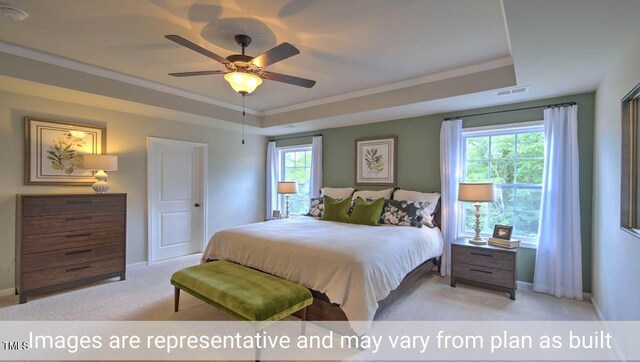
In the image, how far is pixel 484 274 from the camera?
10.9 feet

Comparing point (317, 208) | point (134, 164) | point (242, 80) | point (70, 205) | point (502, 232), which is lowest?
point (502, 232)

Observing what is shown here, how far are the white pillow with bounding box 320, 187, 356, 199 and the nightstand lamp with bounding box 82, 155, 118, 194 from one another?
10.2 ft

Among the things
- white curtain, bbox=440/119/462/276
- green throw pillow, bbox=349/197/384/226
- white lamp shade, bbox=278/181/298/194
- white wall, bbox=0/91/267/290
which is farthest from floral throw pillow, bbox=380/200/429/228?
white wall, bbox=0/91/267/290

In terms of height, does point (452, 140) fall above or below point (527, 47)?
below

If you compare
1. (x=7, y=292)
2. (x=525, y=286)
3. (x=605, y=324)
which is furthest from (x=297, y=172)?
(x=605, y=324)

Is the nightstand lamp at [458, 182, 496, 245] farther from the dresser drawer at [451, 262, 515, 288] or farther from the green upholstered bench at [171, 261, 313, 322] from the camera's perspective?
the green upholstered bench at [171, 261, 313, 322]

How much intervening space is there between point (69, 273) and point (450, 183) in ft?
16.0

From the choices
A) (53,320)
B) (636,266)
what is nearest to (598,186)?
(636,266)

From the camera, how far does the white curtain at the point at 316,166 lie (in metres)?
5.50

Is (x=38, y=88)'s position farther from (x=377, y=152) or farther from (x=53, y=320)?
(x=377, y=152)

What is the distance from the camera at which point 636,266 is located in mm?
1840

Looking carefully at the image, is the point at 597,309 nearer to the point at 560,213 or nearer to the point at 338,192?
the point at 560,213

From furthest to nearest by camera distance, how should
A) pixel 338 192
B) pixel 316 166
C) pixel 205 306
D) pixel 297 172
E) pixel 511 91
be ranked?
1. pixel 297 172
2. pixel 316 166
3. pixel 338 192
4. pixel 511 91
5. pixel 205 306

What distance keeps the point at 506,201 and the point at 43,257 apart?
553 cm
